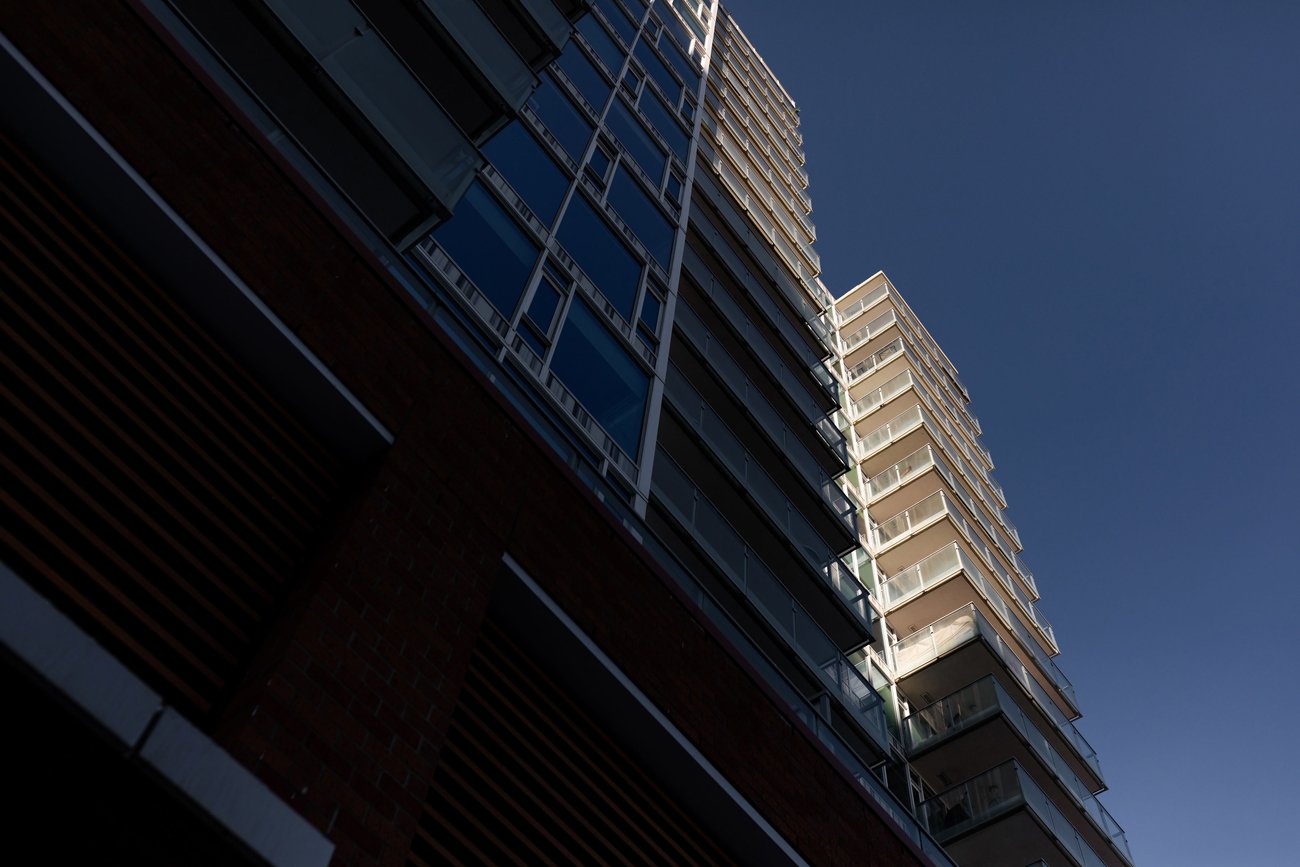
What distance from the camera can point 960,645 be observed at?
22781mm

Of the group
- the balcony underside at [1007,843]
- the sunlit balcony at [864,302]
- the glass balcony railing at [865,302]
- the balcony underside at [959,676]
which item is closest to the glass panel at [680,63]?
the balcony underside at [959,676]

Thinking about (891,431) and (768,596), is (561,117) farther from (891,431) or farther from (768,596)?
(891,431)

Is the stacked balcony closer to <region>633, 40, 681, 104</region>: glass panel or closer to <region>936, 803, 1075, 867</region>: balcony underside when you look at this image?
<region>936, 803, 1075, 867</region>: balcony underside

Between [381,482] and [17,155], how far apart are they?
2932 millimetres

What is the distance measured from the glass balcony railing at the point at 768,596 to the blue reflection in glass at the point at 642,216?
13.7 feet

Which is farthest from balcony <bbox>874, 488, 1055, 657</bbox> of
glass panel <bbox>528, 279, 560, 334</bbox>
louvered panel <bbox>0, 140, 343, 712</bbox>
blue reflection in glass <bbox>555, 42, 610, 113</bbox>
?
louvered panel <bbox>0, 140, 343, 712</bbox>

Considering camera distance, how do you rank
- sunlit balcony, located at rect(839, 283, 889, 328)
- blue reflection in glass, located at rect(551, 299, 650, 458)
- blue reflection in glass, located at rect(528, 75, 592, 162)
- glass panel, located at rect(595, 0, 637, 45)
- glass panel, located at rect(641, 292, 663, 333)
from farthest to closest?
sunlit balcony, located at rect(839, 283, 889, 328), glass panel, located at rect(595, 0, 637, 45), blue reflection in glass, located at rect(528, 75, 592, 162), glass panel, located at rect(641, 292, 663, 333), blue reflection in glass, located at rect(551, 299, 650, 458)

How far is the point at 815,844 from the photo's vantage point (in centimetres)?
938

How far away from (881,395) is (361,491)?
92.6ft

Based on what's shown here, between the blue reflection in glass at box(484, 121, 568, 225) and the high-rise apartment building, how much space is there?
0.07 metres

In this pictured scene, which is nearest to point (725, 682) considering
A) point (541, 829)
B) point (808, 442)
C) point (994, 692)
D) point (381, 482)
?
point (541, 829)

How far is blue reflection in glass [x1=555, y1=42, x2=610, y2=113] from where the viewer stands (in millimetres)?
17266

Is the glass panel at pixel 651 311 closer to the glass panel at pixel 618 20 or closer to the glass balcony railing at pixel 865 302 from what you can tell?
the glass panel at pixel 618 20

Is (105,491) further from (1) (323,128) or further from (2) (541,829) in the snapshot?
(1) (323,128)
